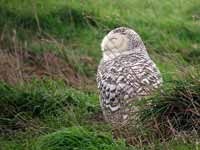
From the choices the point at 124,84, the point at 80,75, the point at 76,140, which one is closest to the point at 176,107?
the point at 124,84

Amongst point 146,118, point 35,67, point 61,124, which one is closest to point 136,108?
point 146,118

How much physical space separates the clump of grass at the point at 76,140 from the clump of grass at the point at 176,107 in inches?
19.6

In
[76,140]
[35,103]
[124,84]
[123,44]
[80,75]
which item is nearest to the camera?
[76,140]

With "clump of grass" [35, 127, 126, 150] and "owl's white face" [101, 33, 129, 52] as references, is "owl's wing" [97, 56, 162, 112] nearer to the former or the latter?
"owl's white face" [101, 33, 129, 52]

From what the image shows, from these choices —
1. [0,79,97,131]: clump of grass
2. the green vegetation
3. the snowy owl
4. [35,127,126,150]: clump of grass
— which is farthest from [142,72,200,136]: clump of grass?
[0,79,97,131]: clump of grass

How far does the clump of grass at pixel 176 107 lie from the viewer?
20.5 ft

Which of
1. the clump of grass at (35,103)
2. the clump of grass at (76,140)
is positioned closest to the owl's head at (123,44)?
the clump of grass at (35,103)

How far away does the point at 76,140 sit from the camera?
5988 millimetres

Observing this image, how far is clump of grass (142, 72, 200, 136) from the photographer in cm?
625

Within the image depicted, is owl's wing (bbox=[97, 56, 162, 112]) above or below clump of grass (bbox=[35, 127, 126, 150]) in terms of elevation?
above

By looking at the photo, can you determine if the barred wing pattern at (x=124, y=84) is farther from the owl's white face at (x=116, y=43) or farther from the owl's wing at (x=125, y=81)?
the owl's white face at (x=116, y=43)

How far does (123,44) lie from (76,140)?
1.50 m

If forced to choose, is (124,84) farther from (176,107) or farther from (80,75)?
(80,75)

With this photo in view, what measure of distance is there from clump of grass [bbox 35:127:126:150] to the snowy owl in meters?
0.37
